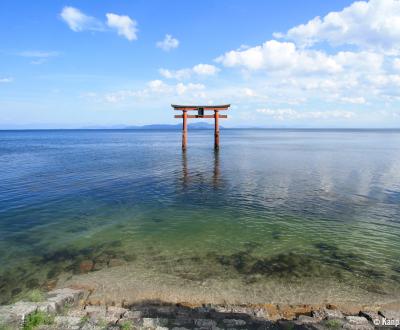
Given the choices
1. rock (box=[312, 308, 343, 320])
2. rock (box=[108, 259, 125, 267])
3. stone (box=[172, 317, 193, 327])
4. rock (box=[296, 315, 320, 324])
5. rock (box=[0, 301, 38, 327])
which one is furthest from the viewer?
rock (box=[108, 259, 125, 267])

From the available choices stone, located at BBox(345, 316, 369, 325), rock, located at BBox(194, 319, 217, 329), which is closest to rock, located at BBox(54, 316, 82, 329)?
rock, located at BBox(194, 319, 217, 329)

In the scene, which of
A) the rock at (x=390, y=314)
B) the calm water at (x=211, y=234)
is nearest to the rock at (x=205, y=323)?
the calm water at (x=211, y=234)

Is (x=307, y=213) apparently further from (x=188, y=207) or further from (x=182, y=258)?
(x=182, y=258)

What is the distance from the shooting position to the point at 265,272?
35.1 feet

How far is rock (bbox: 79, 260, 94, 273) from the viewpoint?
1101 cm

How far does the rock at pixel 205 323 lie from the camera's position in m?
7.31

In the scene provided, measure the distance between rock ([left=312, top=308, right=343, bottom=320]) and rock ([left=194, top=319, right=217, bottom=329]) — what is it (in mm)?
2919

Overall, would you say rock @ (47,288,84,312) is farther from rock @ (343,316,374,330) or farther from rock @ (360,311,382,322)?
rock @ (360,311,382,322)

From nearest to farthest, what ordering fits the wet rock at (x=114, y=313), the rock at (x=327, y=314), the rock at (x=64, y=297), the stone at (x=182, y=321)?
the stone at (x=182, y=321) → the wet rock at (x=114, y=313) → the rock at (x=327, y=314) → the rock at (x=64, y=297)

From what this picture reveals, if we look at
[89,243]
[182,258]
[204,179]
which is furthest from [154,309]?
[204,179]

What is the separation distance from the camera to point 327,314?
802 centimetres

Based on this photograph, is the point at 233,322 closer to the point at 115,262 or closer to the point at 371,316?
the point at 371,316

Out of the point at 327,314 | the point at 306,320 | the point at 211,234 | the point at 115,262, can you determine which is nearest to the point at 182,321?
the point at 306,320

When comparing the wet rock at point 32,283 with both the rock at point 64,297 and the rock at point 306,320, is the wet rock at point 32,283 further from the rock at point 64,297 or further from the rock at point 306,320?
the rock at point 306,320
